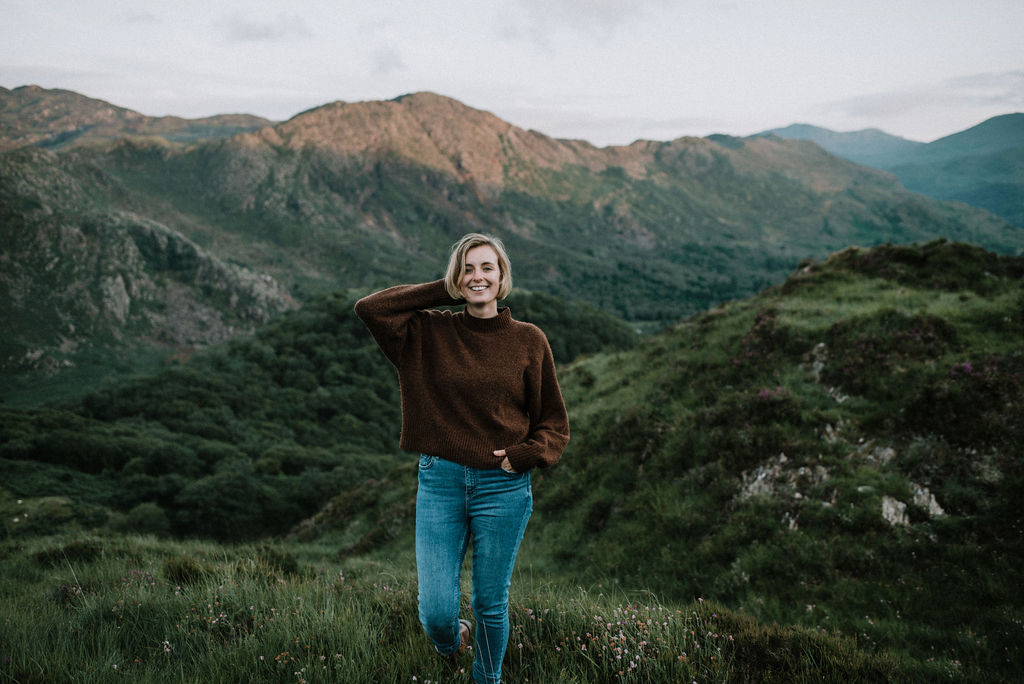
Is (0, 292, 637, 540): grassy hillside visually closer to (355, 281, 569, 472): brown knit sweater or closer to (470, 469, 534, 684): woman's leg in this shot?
(355, 281, 569, 472): brown knit sweater

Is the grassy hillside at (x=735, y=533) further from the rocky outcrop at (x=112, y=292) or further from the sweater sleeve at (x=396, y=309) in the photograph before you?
the rocky outcrop at (x=112, y=292)

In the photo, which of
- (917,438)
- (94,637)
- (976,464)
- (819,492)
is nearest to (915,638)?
(819,492)

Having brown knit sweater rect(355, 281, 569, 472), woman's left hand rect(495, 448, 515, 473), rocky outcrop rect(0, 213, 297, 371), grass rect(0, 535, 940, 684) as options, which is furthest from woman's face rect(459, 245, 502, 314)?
rocky outcrop rect(0, 213, 297, 371)

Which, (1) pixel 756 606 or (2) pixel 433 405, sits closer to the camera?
(2) pixel 433 405

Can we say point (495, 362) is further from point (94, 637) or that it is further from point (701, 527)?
point (701, 527)

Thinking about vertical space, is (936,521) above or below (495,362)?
below

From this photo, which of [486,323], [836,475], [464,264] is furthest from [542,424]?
[836,475]

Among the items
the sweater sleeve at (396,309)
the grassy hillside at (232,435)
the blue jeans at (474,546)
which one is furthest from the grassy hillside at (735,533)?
the grassy hillside at (232,435)

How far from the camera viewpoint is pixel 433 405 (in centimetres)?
303

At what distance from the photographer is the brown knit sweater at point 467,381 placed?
9.64ft

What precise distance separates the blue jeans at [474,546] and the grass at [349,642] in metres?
0.31

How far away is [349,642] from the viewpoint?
320 centimetres

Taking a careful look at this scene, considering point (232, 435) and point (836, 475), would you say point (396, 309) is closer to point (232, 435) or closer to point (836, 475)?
point (836, 475)

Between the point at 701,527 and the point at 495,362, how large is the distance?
6.37 m
